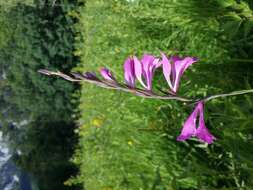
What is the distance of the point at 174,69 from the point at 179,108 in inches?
48.9

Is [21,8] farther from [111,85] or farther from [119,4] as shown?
[111,85]

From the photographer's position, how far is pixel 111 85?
1.54 ft

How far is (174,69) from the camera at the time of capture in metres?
0.48

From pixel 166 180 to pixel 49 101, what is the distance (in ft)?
17.1

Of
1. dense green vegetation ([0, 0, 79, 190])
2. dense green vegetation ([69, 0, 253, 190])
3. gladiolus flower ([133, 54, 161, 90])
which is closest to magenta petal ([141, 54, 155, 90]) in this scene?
gladiolus flower ([133, 54, 161, 90])

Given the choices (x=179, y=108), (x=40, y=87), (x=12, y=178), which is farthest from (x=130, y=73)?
(x=12, y=178)

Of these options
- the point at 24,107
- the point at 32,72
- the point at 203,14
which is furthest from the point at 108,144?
the point at 24,107

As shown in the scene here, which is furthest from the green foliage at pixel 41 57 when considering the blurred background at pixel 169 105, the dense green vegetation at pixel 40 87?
the blurred background at pixel 169 105

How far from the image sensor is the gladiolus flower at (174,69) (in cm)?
47

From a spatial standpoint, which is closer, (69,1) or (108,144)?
(108,144)

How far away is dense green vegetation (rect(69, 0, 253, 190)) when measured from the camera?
1.20 metres

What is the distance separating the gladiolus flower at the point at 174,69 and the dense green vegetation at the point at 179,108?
1.86ft

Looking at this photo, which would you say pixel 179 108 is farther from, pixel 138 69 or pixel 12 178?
pixel 12 178

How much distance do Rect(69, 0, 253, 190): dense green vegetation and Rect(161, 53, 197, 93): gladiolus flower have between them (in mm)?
568
